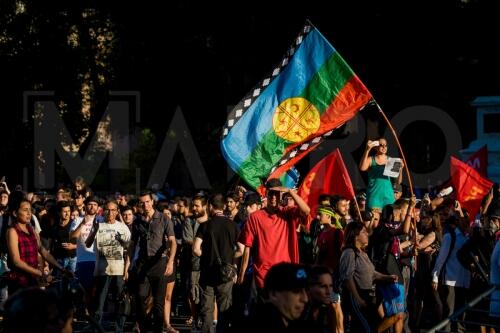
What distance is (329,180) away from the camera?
15.7 m

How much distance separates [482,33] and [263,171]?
16.7 metres

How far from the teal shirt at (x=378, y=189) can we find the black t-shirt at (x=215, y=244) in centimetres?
212

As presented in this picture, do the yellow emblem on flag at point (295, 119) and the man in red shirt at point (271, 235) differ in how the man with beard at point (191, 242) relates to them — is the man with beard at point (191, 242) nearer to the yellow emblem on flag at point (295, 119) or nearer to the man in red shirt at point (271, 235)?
the yellow emblem on flag at point (295, 119)

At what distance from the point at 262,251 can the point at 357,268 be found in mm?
1069

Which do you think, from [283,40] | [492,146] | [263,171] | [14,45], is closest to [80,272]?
[263,171]

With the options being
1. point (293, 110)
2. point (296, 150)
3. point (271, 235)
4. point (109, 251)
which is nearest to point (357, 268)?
point (271, 235)

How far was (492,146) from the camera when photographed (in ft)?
79.3

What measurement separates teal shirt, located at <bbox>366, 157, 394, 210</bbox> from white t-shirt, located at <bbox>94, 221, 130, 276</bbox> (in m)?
3.34

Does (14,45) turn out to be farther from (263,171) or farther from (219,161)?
(263,171)

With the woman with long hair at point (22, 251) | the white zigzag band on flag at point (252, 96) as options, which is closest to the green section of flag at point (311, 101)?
the white zigzag band on flag at point (252, 96)

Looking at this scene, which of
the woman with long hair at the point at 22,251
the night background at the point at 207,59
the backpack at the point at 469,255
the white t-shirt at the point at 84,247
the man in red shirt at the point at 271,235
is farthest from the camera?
the night background at the point at 207,59

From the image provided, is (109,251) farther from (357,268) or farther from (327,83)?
(357,268)

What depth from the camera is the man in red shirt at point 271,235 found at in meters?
12.5

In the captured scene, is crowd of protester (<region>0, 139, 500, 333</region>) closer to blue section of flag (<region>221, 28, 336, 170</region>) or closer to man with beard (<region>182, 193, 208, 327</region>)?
man with beard (<region>182, 193, 208, 327</region>)
